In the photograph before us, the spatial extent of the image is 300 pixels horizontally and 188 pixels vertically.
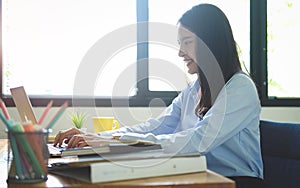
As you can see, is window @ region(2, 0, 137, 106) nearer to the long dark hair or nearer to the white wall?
the white wall

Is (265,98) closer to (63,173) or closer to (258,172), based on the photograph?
(258,172)

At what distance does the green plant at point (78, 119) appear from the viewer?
2.34 meters

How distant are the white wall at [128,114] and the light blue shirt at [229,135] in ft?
3.75

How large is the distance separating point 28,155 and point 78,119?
5.05 feet

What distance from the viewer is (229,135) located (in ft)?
4.41

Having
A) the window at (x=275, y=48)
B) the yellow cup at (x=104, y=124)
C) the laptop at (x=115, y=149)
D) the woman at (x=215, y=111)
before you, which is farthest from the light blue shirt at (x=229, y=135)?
the window at (x=275, y=48)

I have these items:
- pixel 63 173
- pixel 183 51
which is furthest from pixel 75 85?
pixel 63 173

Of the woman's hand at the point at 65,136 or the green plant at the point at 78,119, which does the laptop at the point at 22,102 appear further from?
the green plant at the point at 78,119

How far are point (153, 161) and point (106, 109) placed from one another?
5.69 feet

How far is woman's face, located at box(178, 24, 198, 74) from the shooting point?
163 centimetres

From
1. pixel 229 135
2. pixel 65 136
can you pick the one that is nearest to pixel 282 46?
pixel 229 135

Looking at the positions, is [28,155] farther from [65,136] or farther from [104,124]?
[104,124]

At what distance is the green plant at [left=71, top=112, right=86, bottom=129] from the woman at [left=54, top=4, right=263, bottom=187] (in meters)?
0.63

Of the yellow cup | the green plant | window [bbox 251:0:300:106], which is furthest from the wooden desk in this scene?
window [bbox 251:0:300:106]
